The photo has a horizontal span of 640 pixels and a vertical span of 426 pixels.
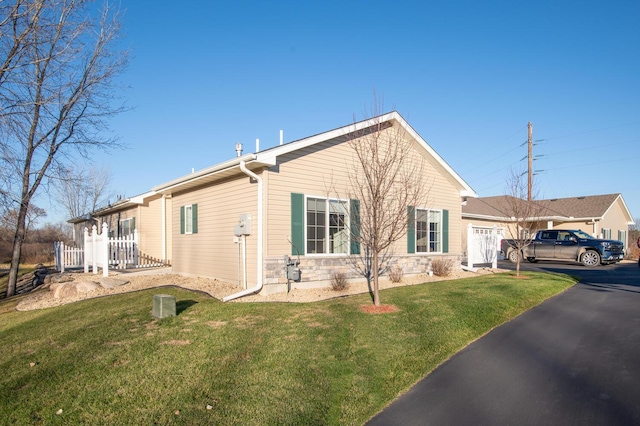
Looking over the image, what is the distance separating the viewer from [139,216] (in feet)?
58.1

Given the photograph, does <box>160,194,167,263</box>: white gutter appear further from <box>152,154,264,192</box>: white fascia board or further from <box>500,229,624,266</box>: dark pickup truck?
<box>500,229,624,266</box>: dark pickup truck

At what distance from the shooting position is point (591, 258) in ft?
65.4

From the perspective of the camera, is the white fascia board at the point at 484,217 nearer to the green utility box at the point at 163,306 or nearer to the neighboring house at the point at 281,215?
the neighboring house at the point at 281,215

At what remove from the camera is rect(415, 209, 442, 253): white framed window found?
14219mm

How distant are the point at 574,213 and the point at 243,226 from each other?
85.9 ft

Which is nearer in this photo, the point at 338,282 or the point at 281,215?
the point at 281,215

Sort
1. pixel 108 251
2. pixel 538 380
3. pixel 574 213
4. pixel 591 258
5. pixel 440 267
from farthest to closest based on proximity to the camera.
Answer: pixel 574 213 → pixel 591 258 → pixel 108 251 → pixel 440 267 → pixel 538 380

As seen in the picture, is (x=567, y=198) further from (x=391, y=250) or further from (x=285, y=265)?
(x=285, y=265)

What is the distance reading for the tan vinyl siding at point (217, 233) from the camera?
425 inches

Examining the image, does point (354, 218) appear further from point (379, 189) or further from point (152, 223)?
point (152, 223)

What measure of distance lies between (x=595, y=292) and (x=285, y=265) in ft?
26.6

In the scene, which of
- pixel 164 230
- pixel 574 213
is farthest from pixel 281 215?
pixel 574 213

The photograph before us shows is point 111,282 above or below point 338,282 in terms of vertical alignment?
below

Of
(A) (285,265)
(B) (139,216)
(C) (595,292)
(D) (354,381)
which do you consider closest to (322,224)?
(A) (285,265)
